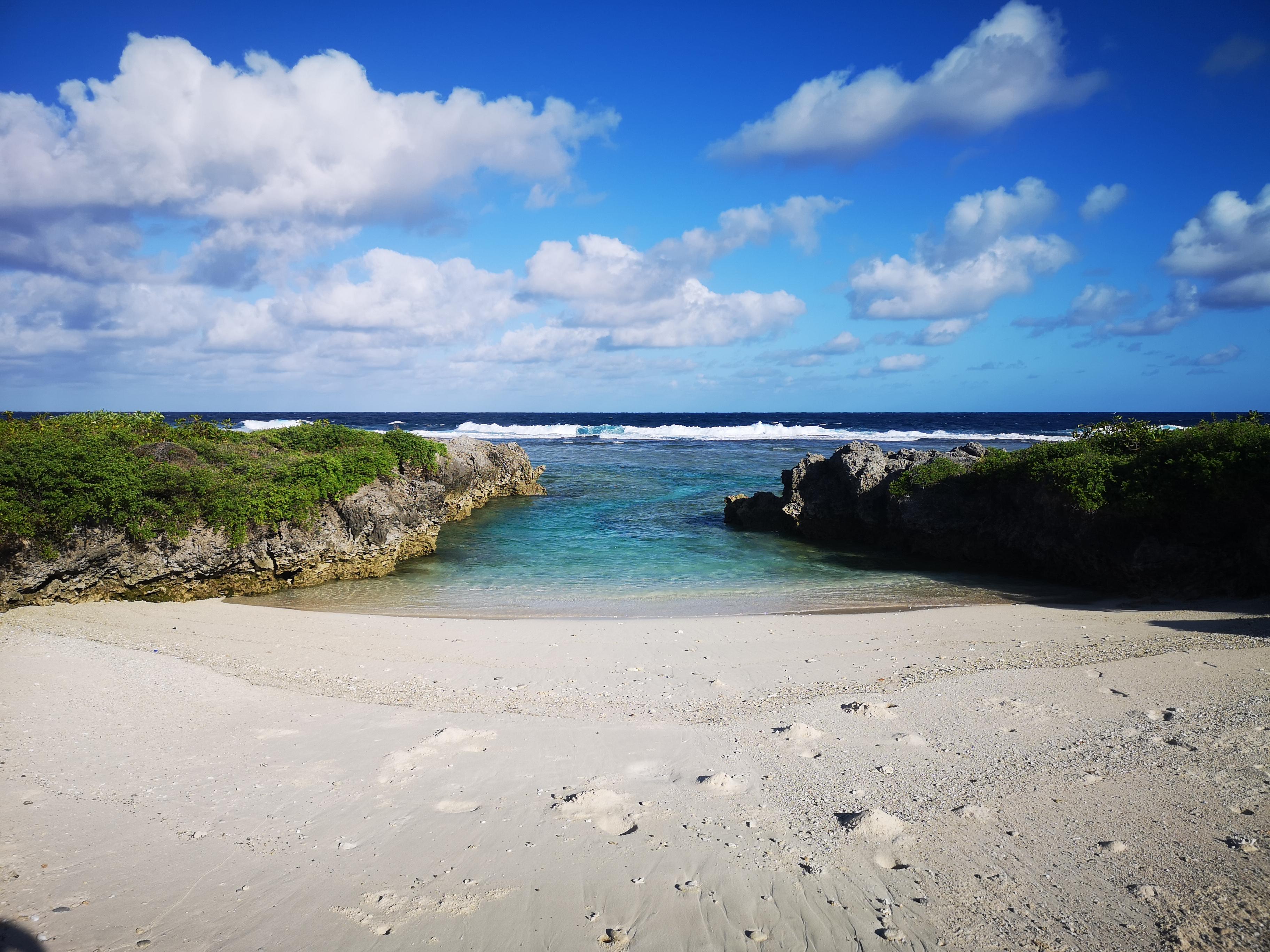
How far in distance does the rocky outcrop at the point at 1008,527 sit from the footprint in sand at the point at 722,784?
390 inches

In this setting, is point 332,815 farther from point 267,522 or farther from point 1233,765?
point 267,522

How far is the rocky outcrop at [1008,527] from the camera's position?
10.4 metres

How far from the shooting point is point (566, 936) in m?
3.34

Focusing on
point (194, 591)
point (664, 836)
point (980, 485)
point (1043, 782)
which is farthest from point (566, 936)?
point (980, 485)

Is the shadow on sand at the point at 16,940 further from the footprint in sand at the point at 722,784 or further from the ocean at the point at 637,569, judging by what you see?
the ocean at the point at 637,569

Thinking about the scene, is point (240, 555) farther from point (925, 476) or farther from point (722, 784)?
point (925, 476)

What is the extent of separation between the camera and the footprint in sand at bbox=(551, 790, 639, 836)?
A: 4246 mm

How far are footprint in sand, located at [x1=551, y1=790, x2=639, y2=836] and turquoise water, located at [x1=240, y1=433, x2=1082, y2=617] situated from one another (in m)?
6.07

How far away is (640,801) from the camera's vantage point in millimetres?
4531

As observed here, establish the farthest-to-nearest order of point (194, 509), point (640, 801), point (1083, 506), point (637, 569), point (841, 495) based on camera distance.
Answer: point (841, 495) < point (637, 569) < point (1083, 506) < point (194, 509) < point (640, 801)

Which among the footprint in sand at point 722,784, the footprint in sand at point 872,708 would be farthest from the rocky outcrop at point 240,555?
the footprint in sand at point 872,708

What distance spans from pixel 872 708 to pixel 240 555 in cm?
1092

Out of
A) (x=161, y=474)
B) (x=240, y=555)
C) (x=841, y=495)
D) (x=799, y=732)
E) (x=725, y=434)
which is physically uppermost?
(x=725, y=434)

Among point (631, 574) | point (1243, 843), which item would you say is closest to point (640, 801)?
point (1243, 843)
